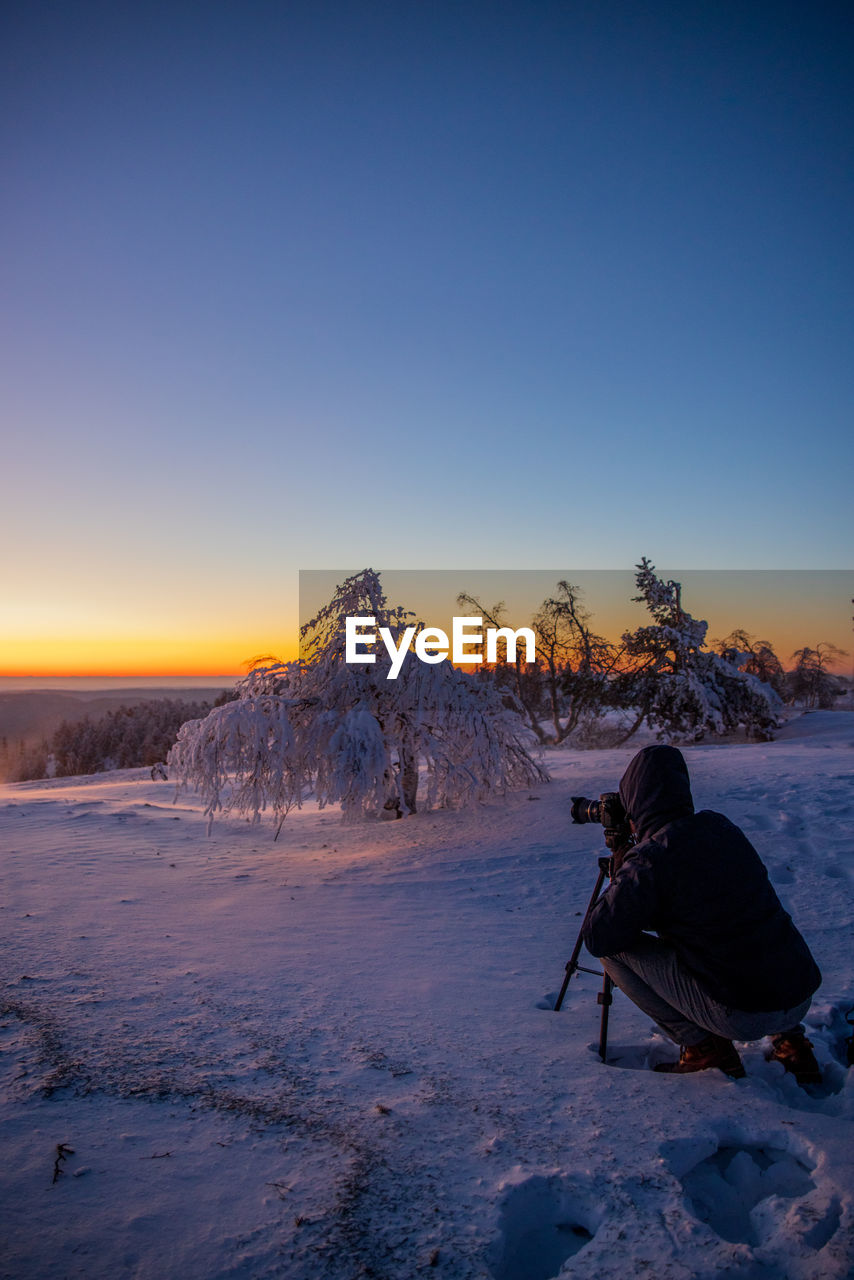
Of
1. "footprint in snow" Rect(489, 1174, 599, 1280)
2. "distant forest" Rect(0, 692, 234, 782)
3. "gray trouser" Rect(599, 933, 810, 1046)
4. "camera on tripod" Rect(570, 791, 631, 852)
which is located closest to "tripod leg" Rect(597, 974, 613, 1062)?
"gray trouser" Rect(599, 933, 810, 1046)

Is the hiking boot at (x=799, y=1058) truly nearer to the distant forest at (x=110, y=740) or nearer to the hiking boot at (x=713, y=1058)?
the hiking boot at (x=713, y=1058)

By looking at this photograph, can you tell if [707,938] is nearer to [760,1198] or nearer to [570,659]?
[760,1198]

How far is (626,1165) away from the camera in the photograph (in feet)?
8.59

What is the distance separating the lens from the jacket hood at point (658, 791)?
335cm

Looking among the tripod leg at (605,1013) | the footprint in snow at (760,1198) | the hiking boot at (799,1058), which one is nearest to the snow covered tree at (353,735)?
the tripod leg at (605,1013)

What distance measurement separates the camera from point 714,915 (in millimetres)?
3020

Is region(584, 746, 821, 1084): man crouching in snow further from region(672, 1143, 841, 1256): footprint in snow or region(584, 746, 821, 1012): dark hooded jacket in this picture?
region(672, 1143, 841, 1256): footprint in snow

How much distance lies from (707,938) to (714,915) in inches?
5.0

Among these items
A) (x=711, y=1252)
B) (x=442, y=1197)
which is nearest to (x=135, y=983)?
(x=442, y=1197)

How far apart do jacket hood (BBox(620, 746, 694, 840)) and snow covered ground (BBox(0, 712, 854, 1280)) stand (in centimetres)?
125

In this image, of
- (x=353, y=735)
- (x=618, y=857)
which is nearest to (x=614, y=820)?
(x=618, y=857)

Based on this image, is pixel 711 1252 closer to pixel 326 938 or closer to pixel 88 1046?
pixel 88 1046

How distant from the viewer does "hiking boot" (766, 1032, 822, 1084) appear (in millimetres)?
3160

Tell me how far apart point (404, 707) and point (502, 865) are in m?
2.92
